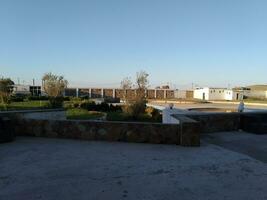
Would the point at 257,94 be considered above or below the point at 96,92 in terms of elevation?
below

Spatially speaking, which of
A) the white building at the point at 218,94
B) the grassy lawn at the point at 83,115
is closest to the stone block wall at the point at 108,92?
the white building at the point at 218,94

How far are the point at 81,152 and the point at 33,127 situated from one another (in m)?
2.46

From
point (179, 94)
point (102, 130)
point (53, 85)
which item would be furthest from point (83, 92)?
point (102, 130)

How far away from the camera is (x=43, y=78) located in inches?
1581

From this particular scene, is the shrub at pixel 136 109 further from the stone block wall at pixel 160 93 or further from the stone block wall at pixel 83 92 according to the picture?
the stone block wall at pixel 160 93

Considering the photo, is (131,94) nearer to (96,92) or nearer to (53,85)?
(53,85)

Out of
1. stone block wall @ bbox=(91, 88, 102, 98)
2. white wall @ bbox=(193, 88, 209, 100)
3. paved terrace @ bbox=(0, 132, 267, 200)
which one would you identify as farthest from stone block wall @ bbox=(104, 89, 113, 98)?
paved terrace @ bbox=(0, 132, 267, 200)

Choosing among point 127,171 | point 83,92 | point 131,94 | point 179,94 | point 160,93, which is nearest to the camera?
point 127,171

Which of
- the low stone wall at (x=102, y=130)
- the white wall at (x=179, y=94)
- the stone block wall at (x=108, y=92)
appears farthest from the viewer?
the white wall at (x=179, y=94)

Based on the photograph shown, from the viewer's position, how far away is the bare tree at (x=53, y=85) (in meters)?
35.7

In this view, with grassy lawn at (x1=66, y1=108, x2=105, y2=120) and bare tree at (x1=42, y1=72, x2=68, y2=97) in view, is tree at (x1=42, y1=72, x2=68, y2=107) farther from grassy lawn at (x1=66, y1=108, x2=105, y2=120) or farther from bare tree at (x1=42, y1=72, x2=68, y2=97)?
grassy lawn at (x1=66, y1=108, x2=105, y2=120)

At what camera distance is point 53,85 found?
3600 centimetres

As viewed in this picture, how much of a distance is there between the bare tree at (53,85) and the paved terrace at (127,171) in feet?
94.1

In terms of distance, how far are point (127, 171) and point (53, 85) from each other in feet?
106
